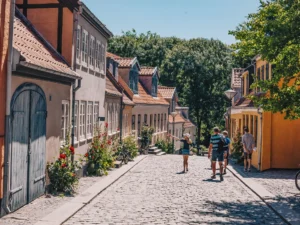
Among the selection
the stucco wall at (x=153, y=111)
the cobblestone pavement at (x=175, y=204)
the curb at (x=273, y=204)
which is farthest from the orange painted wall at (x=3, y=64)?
the stucco wall at (x=153, y=111)

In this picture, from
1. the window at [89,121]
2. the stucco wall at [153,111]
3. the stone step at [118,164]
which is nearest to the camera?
the window at [89,121]

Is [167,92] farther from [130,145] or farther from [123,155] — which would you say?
[123,155]

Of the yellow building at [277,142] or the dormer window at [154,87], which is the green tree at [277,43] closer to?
the yellow building at [277,142]

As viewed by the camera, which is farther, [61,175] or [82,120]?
[82,120]

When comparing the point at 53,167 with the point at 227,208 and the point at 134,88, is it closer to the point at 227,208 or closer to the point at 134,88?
the point at 227,208

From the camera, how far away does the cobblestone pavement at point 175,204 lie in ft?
32.3

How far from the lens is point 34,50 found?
39.0ft

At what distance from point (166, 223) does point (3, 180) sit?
3419 mm

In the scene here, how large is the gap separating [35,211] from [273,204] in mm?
5903

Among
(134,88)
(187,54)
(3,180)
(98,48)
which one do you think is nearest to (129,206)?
(3,180)

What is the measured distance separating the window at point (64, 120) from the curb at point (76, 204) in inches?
74.2

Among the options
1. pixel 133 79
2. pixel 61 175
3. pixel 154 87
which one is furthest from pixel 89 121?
pixel 154 87

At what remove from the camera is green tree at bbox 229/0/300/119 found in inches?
459

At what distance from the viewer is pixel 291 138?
19656 mm
